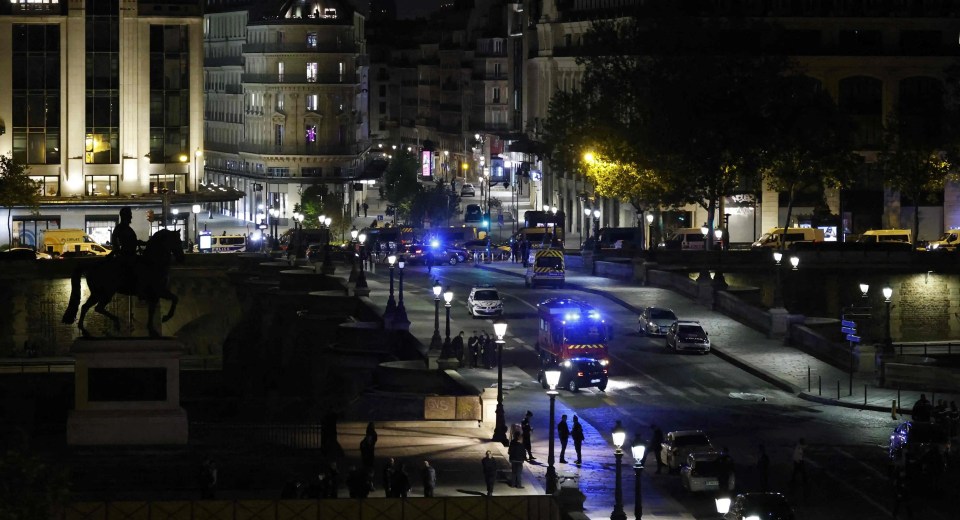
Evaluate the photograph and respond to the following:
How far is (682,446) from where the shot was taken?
56.7m

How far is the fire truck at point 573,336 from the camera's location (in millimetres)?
73438

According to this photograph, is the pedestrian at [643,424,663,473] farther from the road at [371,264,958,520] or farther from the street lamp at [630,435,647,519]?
the street lamp at [630,435,647,519]

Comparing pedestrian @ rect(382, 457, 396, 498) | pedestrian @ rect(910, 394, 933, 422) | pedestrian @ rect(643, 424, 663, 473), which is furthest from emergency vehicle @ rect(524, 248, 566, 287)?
pedestrian @ rect(382, 457, 396, 498)

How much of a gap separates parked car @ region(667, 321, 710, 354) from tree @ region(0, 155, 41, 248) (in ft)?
175

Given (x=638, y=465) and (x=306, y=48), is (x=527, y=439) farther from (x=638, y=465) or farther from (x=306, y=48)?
(x=306, y=48)

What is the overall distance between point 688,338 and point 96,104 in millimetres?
62467

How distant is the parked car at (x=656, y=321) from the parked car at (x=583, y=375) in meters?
12.5

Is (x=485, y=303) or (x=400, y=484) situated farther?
(x=485, y=303)

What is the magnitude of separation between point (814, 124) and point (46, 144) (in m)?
48.5

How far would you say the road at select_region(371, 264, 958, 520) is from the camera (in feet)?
179

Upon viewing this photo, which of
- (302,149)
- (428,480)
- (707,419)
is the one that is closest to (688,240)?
(707,419)

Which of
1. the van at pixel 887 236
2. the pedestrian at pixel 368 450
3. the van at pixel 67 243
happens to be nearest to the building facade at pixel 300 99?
the van at pixel 67 243

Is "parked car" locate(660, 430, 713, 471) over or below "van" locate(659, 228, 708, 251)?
below

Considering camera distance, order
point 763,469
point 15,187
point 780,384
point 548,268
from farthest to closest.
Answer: point 15,187
point 548,268
point 780,384
point 763,469
